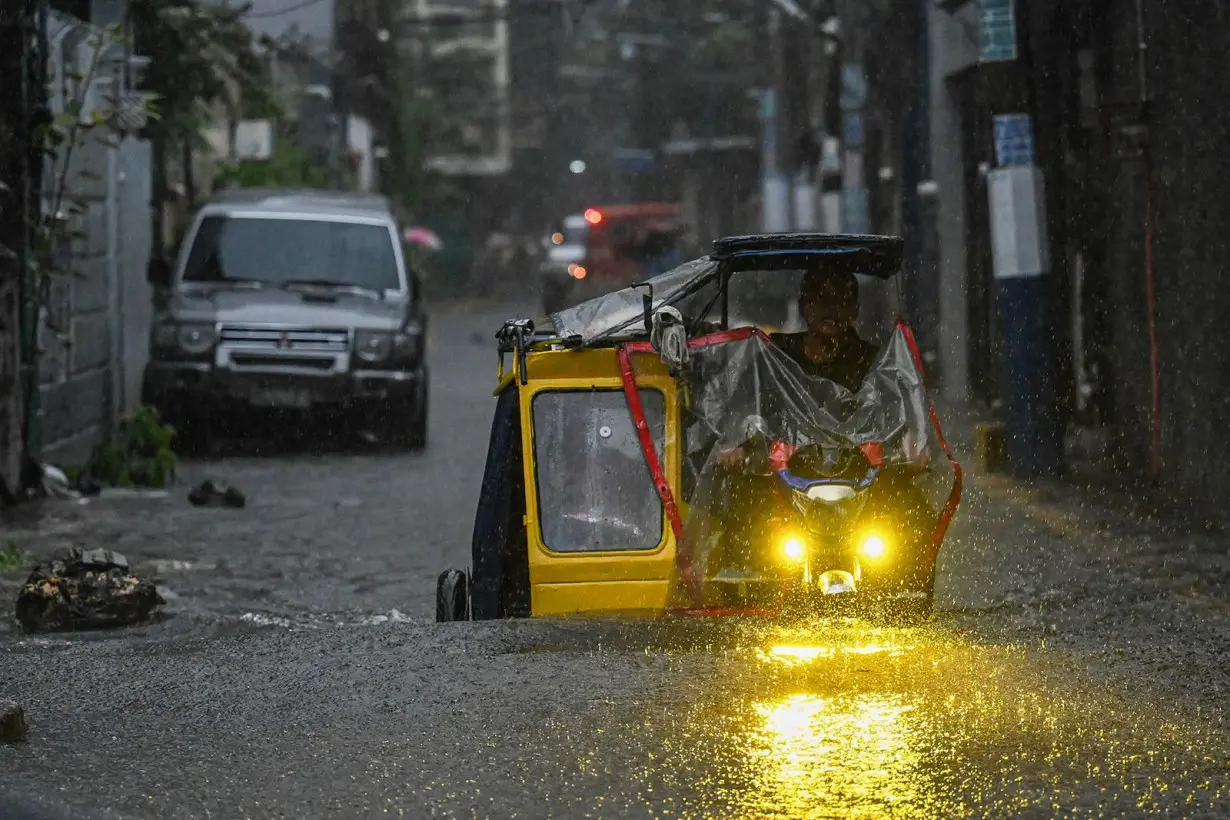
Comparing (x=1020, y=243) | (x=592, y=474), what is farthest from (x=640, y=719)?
(x=1020, y=243)

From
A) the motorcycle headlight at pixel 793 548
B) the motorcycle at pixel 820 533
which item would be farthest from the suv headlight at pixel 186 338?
the motorcycle headlight at pixel 793 548

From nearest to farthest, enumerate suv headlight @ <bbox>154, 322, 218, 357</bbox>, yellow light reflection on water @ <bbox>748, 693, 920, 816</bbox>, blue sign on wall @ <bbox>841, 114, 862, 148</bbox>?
yellow light reflection on water @ <bbox>748, 693, 920, 816</bbox> → suv headlight @ <bbox>154, 322, 218, 357</bbox> → blue sign on wall @ <bbox>841, 114, 862, 148</bbox>

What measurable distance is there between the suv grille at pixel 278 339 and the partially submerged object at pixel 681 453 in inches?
380

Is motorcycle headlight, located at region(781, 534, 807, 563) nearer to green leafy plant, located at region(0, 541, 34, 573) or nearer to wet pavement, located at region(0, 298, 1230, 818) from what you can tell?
wet pavement, located at region(0, 298, 1230, 818)

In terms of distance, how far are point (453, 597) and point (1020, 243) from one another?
678 centimetres

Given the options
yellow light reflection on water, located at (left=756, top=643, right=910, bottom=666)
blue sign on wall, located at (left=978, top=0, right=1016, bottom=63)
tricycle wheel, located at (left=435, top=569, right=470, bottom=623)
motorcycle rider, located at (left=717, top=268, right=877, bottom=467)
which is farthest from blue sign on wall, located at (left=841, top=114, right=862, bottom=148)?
yellow light reflection on water, located at (left=756, top=643, right=910, bottom=666)

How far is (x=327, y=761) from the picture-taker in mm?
5203

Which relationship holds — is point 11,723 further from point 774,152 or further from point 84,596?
point 774,152

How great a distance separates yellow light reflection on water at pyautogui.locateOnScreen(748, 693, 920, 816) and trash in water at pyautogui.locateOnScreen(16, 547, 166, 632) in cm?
Answer: 422

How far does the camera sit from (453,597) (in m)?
7.99

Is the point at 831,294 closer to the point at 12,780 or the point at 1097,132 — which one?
the point at 12,780

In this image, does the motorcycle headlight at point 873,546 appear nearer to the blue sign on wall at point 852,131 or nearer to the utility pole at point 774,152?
the blue sign on wall at point 852,131

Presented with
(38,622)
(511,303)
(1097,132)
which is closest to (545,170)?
(511,303)

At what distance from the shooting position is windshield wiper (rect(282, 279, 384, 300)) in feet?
57.4
